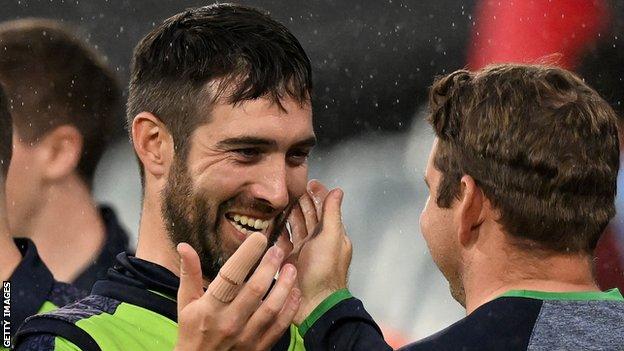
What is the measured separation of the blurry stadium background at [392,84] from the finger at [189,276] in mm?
3614

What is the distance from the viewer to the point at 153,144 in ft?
9.65

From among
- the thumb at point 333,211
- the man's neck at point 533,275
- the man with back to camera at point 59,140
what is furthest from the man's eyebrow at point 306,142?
the man with back to camera at point 59,140

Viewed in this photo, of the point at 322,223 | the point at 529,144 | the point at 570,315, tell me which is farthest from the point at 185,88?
the point at 570,315

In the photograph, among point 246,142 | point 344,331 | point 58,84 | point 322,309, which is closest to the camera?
point 344,331

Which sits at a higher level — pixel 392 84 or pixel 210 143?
pixel 210 143

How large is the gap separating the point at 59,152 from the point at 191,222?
3.51 meters

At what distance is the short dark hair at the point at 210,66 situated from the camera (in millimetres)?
2893

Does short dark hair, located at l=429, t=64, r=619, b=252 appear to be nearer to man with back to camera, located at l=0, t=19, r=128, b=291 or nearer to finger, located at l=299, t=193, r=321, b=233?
finger, located at l=299, t=193, r=321, b=233

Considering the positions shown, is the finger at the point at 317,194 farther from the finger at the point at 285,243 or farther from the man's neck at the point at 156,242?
the man's neck at the point at 156,242

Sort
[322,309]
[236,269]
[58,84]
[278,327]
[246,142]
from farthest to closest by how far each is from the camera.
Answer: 1. [58,84]
2. [246,142]
3. [322,309]
4. [278,327]
5. [236,269]

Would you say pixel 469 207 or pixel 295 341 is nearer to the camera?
pixel 469 207

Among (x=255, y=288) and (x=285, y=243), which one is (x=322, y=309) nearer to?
(x=285, y=243)

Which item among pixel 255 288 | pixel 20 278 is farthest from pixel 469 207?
pixel 20 278

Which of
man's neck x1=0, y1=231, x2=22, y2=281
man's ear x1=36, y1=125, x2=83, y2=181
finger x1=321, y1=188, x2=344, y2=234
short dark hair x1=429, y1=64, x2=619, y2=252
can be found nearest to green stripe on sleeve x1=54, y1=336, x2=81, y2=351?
finger x1=321, y1=188, x2=344, y2=234
